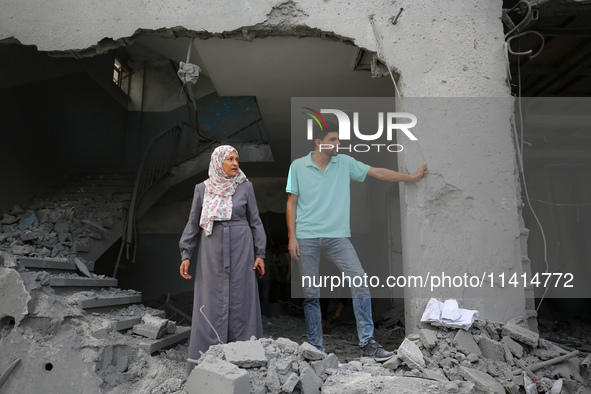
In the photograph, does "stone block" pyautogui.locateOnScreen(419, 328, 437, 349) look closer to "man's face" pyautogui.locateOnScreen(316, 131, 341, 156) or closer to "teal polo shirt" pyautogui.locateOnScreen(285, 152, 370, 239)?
"teal polo shirt" pyautogui.locateOnScreen(285, 152, 370, 239)

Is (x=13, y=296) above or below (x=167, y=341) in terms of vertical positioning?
above

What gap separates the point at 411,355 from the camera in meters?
2.81

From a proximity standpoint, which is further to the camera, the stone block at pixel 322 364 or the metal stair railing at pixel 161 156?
the metal stair railing at pixel 161 156

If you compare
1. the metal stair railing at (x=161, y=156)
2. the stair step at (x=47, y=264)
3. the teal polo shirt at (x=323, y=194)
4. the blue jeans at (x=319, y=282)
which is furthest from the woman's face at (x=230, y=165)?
the metal stair railing at (x=161, y=156)

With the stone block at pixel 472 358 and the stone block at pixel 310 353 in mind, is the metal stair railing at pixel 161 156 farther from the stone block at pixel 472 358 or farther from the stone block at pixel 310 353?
the stone block at pixel 472 358

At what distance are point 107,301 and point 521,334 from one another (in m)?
3.48

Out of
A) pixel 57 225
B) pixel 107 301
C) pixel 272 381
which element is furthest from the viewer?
pixel 57 225

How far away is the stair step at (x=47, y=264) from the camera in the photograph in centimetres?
364

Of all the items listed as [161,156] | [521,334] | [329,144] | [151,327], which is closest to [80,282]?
[151,327]

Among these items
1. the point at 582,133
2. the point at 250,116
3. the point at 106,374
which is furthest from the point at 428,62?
the point at 250,116

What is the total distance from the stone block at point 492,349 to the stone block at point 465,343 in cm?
6

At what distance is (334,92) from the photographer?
5434mm

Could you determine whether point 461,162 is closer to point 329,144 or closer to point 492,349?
point 329,144

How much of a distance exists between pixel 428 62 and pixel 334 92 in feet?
6.10
